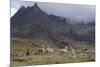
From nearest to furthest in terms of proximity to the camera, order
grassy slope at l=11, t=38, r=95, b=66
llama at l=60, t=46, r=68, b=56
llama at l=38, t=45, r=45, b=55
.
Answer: grassy slope at l=11, t=38, r=95, b=66 → llama at l=38, t=45, r=45, b=55 → llama at l=60, t=46, r=68, b=56

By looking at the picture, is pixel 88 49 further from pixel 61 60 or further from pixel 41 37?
pixel 41 37

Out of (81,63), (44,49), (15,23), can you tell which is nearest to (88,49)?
(81,63)

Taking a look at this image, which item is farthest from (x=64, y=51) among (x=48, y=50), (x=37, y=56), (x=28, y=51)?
(x=28, y=51)

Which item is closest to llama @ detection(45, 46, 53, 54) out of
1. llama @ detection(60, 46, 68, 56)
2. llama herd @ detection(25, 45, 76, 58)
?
llama herd @ detection(25, 45, 76, 58)

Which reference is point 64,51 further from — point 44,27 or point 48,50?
point 44,27

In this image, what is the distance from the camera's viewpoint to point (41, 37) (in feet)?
9.46

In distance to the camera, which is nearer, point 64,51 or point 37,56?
point 37,56

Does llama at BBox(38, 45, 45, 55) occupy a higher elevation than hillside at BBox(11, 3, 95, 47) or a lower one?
lower

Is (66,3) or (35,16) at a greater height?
(66,3)

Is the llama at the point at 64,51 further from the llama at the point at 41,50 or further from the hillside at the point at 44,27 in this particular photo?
the llama at the point at 41,50

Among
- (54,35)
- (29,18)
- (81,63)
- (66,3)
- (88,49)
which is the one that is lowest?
(81,63)

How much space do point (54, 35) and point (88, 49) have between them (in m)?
0.58

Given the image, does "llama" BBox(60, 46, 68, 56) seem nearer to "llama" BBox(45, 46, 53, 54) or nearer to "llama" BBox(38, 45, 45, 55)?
"llama" BBox(45, 46, 53, 54)

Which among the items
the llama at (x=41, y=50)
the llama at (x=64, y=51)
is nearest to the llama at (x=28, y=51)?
the llama at (x=41, y=50)
